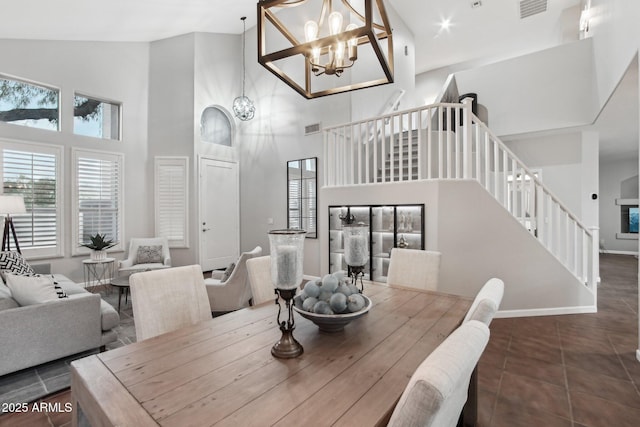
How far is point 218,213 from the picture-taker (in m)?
6.43

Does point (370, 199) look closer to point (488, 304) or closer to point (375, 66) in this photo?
point (375, 66)

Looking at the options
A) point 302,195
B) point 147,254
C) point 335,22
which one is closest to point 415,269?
point 335,22

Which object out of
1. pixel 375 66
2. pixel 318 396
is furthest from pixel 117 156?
pixel 318 396

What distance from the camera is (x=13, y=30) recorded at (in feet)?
14.4

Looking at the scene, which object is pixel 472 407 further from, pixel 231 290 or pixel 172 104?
pixel 172 104

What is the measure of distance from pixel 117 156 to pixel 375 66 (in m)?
5.05

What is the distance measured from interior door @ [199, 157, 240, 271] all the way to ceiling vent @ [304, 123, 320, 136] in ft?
6.24

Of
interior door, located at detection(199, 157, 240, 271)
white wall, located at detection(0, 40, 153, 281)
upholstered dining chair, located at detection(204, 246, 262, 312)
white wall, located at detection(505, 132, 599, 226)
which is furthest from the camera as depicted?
interior door, located at detection(199, 157, 240, 271)

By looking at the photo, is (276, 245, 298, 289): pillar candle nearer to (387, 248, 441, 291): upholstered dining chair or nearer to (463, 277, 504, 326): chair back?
(463, 277, 504, 326): chair back

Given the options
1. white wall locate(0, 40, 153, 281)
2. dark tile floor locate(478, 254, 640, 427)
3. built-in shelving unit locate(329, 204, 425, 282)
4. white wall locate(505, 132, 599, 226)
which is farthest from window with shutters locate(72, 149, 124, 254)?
white wall locate(505, 132, 599, 226)

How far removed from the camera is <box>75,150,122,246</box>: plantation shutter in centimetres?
519

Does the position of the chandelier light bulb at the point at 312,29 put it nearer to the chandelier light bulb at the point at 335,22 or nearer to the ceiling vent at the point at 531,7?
the chandelier light bulb at the point at 335,22

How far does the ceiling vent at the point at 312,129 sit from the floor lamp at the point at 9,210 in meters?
4.31

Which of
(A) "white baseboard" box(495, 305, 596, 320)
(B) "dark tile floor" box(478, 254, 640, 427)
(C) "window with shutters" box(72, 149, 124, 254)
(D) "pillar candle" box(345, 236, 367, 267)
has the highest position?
(C) "window with shutters" box(72, 149, 124, 254)
